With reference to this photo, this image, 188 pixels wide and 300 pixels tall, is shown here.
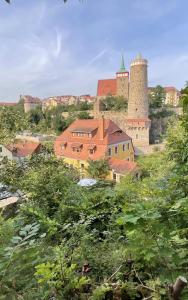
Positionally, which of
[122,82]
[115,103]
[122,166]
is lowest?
[122,166]

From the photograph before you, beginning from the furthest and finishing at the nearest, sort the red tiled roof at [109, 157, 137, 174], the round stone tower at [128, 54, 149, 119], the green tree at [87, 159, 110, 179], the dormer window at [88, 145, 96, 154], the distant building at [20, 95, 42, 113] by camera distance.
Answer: the distant building at [20, 95, 42, 113]
the round stone tower at [128, 54, 149, 119]
the dormer window at [88, 145, 96, 154]
the red tiled roof at [109, 157, 137, 174]
the green tree at [87, 159, 110, 179]

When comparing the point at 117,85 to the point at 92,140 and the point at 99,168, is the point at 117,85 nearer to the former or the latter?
the point at 92,140

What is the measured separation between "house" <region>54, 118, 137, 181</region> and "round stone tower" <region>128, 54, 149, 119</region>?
11.1 meters

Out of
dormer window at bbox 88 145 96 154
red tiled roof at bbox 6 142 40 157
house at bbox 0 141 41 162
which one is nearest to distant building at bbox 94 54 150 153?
dormer window at bbox 88 145 96 154

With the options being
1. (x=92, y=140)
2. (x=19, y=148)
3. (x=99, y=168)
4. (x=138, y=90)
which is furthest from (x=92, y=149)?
(x=138, y=90)

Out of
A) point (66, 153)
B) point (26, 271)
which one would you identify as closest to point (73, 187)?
point (26, 271)

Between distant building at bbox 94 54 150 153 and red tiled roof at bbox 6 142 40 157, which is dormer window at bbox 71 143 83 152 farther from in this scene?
distant building at bbox 94 54 150 153

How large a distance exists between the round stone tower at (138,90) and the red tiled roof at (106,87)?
38.6 ft

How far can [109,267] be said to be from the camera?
1892 millimetres

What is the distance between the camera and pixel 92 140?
2391 centimetres

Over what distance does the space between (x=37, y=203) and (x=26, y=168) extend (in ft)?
9.19

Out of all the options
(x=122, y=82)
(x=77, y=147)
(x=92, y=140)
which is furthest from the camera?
(x=122, y=82)

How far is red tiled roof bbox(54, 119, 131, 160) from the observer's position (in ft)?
76.4

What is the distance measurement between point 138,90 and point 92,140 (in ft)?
51.7
